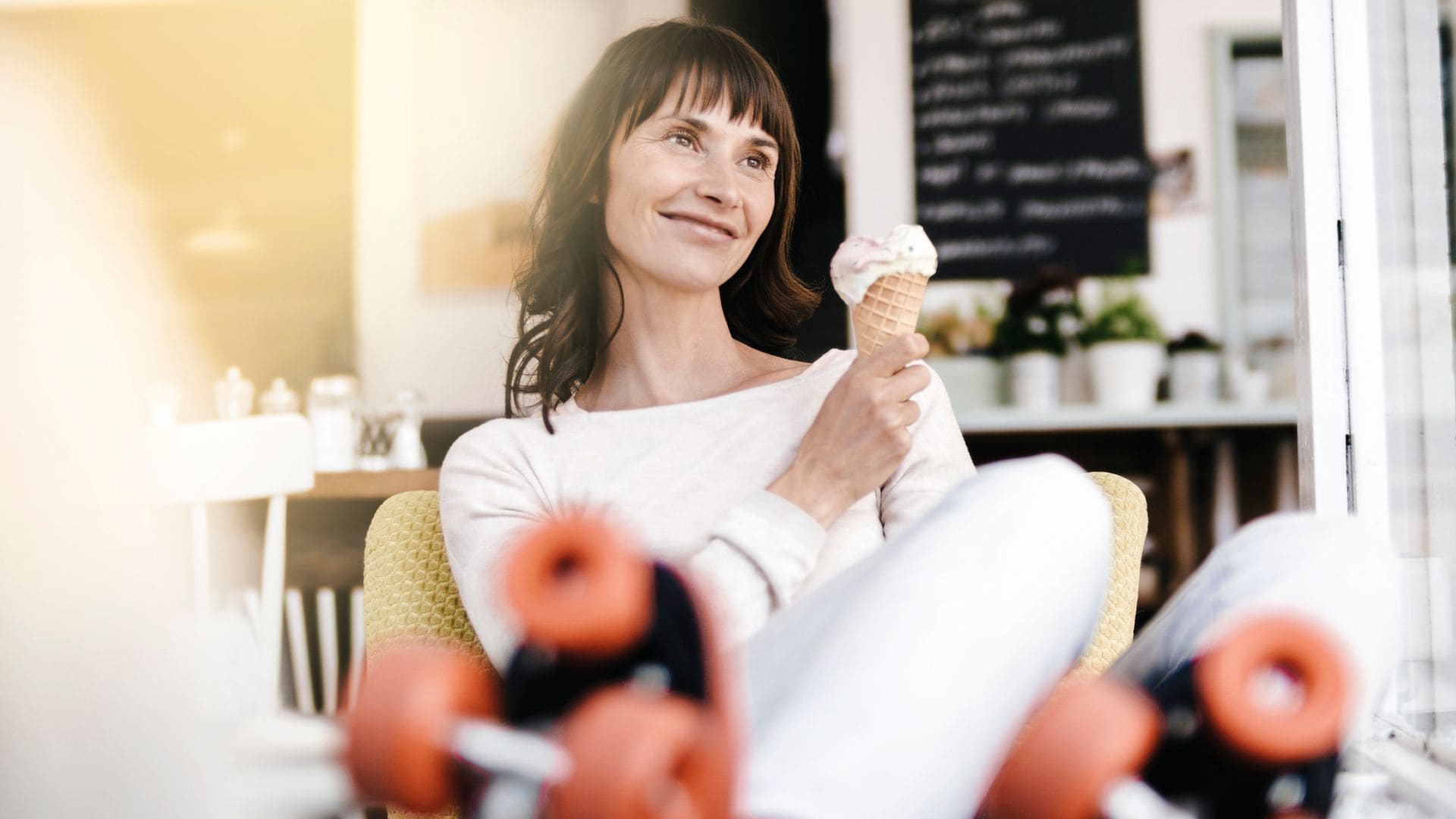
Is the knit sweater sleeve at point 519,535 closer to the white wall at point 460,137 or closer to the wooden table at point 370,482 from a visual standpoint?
the wooden table at point 370,482

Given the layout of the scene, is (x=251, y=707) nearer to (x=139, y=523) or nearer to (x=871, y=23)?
(x=139, y=523)

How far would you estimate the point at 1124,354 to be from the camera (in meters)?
2.94

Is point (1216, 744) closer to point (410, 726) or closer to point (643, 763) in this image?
point (643, 763)

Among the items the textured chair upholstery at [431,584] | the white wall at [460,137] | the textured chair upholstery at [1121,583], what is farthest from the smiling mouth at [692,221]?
the white wall at [460,137]

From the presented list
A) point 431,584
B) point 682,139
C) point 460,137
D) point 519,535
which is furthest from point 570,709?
point 460,137

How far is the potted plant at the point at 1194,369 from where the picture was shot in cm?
304

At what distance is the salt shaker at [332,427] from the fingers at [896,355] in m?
1.78

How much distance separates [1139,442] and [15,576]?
2.66 m

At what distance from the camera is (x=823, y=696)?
630mm

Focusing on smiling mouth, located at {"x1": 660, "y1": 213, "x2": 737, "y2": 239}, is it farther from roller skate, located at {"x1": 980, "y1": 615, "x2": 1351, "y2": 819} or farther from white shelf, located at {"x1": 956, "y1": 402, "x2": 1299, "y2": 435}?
white shelf, located at {"x1": 956, "y1": 402, "x2": 1299, "y2": 435}

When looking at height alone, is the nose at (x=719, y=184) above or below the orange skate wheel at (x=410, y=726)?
above

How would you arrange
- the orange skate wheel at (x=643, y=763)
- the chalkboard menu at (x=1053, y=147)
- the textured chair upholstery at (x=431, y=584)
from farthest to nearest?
1. the chalkboard menu at (x=1053, y=147)
2. the textured chair upholstery at (x=431, y=584)
3. the orange skate wheel at (x=643, y=763)

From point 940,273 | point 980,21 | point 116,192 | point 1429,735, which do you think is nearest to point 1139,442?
point 940,273

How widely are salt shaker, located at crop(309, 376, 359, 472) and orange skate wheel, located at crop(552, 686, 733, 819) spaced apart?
2.14 metres
